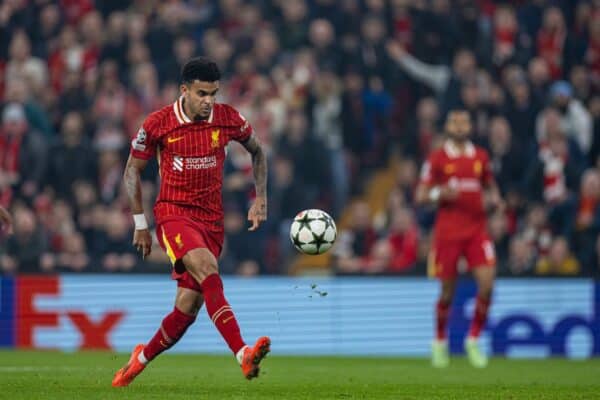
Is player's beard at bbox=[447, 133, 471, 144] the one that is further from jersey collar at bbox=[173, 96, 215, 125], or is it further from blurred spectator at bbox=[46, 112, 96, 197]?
blurred spectator at bbox=[46, 112, 96, 197]

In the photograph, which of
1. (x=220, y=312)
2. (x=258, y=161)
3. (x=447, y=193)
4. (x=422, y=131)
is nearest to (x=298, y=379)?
(x=258, y=161)

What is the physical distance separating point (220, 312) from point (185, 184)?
1125 mm

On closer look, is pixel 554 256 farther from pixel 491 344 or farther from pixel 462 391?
pixel 462 391

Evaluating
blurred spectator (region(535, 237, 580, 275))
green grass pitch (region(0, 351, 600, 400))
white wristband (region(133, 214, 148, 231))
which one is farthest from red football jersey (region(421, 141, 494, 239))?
white wristband (region(133, 214, 148, 231))

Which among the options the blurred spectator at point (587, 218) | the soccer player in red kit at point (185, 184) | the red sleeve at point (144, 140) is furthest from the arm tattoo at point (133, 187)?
the blurred spectator at point (587, 218)

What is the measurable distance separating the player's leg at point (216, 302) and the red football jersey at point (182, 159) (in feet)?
1.51

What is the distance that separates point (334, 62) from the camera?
840 inches

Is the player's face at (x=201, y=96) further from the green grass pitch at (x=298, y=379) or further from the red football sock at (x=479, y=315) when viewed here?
the red football sock at (x=479, y=315)

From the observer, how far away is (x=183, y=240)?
34.0 feet

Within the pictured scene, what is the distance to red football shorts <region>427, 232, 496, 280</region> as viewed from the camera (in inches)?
610

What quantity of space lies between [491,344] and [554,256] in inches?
60.3

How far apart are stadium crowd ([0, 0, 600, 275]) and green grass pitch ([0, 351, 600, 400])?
112 inches

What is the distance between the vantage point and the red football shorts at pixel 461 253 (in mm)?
15500

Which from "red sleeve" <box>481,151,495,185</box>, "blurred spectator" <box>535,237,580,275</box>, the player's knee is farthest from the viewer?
"blurred spectator" <box>535,237,580,275</box>
